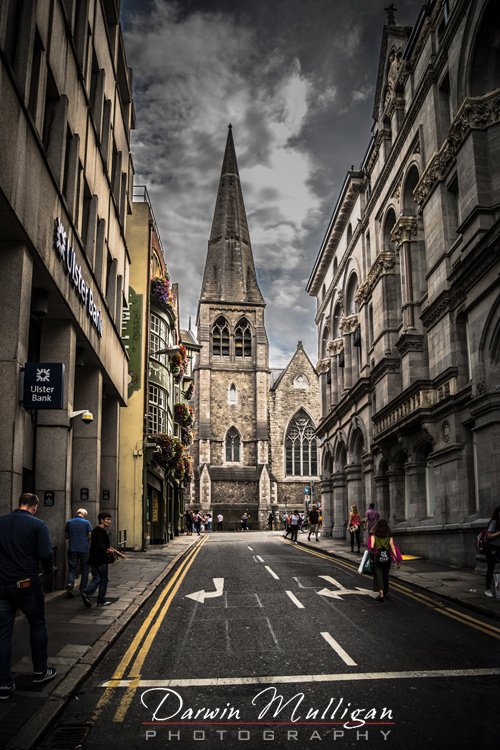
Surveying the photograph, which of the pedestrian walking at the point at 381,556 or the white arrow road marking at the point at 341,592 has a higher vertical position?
the pedestrian walking at the point at 381,556

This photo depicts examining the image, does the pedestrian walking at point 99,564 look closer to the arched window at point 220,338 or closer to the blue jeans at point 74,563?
the blue jeans at point 74,563

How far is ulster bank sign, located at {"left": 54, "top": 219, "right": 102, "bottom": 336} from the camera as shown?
1304cm

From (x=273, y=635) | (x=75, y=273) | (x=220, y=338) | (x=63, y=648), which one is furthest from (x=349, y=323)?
(x=220, y=338)

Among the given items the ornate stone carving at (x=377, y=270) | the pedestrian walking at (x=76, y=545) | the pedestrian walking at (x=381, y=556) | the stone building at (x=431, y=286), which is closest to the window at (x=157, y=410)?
the stone building at (x=431, y=286)

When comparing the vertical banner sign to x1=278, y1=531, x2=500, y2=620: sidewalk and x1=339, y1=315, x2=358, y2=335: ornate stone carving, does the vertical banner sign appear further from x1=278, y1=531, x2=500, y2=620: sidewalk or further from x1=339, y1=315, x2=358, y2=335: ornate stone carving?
x1=339, y1=315, x2=358, y2=335: ornate stone carving

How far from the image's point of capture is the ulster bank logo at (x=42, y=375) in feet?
36.6

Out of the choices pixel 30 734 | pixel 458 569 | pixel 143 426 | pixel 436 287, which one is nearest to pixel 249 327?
pixel 143 426

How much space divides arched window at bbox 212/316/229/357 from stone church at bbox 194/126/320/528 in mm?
100

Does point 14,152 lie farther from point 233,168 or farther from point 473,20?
point 233,168

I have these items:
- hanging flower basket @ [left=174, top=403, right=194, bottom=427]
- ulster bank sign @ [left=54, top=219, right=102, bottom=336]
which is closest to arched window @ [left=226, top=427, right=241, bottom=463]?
hanging flower basket @ [left=174, top=403, right=194, bottom=427]

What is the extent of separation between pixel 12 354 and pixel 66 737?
6208 millimetres

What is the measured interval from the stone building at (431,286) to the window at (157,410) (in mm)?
9106

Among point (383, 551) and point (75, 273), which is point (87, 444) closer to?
point (75, 273)

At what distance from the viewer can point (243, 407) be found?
67125mm
